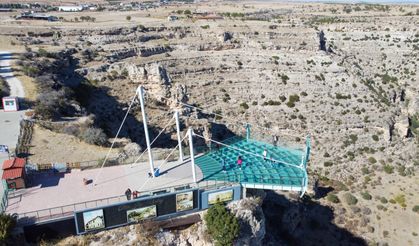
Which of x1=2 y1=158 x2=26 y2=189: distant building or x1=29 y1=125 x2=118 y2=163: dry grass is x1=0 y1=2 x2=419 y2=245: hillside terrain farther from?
x1=2 y1=158 x2=26 y2=189: distant building

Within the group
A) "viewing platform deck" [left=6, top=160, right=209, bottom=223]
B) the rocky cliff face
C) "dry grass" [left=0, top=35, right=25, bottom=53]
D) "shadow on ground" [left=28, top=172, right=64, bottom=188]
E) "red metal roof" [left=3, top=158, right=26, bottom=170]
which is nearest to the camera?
"viewing platform deck" [left=6, top=160, right=209, bottom=223]

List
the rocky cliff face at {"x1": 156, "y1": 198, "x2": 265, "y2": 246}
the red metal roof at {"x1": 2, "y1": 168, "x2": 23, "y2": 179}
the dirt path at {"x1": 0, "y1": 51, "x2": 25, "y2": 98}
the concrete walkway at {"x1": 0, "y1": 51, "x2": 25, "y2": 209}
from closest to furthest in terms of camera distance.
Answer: the rocky cliff face at {"x1": 156, "y1": 198, "x2": 265, "y2": 246} < the red metal roof at {"x1": 2, "y1": 168, "x2": 23, "y2": 179} < the concrete walkway at {"x1": 0, "y1": 51, "x2": 25, "y2": 209} < the dirt path at {"x1": 0, "y1": 51, "x2": 25, "y2": 98}

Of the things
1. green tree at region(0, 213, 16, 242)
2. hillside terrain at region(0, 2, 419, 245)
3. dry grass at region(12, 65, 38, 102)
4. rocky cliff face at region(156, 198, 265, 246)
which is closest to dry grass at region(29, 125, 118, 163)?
hillside terrain at region(0, 2, 419, 245)

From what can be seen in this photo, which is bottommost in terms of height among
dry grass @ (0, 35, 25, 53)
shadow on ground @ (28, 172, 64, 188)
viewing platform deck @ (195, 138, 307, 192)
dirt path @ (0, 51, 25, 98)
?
viewing platform deck @ (195, 138, 307, 192)

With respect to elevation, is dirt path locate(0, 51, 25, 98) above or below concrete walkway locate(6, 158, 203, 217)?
above

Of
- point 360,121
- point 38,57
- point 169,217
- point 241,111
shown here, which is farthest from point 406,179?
point 38,57

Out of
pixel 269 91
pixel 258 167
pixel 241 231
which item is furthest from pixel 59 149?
pixel 269 91

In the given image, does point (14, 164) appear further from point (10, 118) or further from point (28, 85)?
point (28, 85)
